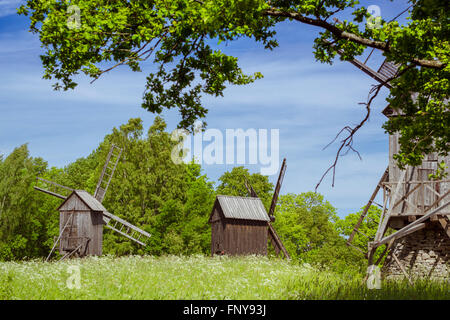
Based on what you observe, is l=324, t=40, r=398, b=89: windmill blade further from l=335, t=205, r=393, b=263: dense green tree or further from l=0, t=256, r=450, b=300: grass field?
l=335, t=205, r=393, b=263: dense green tree

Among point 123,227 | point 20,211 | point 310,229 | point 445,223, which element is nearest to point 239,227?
point 445,223

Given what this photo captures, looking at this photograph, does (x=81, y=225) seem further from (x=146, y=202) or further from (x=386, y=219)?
(x=386, y=219)

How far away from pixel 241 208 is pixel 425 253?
10136mm

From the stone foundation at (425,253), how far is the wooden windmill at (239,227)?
7585mm

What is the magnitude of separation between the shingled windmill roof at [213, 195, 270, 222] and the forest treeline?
1042cm

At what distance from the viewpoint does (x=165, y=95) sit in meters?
11.9

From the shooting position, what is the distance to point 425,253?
20.1 m

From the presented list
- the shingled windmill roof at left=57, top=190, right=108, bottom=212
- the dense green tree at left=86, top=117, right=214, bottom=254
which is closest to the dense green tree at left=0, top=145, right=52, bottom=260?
the dense green tree at left=86, top=117, right=214, bottom=254

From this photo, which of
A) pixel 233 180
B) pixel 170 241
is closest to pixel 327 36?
pixel 170 241

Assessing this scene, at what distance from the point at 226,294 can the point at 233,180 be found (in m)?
37.6

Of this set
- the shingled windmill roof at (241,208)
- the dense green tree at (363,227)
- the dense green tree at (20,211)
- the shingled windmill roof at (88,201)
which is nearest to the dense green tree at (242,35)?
the shingled windmill roof at (241,208)

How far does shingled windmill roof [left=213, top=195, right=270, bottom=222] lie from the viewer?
2625 centimetres

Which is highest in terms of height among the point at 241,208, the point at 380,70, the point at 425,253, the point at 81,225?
the point at 380,70
